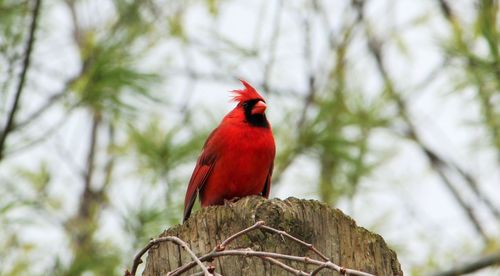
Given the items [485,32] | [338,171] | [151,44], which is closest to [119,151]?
[151,44]

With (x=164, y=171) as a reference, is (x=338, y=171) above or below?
above

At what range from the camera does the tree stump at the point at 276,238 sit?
111 inches

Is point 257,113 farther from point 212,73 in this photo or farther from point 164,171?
point 212,73

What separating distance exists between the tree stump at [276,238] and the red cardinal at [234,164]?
1238 millimetres

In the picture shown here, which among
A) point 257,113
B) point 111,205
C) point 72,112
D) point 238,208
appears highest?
point 111,205

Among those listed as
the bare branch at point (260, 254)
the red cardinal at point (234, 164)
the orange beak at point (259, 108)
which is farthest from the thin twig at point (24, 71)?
the bare branch at point (260, 254)

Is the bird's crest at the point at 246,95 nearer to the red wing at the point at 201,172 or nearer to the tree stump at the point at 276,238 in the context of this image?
the red wing at the point at 201,172

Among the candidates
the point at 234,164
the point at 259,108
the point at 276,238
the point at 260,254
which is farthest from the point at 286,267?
the point at 259,108

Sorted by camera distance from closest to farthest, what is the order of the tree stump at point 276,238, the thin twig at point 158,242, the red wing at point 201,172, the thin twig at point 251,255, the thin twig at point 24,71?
1. the thin twig at point 251,255
2. the thin twig at point 158,242
3. the tree stump at point 276,238
4. the red wing at point 201,172
5. the thin twig at point 24,71

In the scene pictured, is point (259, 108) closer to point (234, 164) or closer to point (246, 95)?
point (246, 95)

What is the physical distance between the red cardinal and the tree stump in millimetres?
1238

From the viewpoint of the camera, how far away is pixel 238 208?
2.90 metres

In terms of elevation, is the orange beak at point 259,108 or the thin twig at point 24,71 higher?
the thin twig at point 24,71

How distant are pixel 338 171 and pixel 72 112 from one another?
7.43 feet
